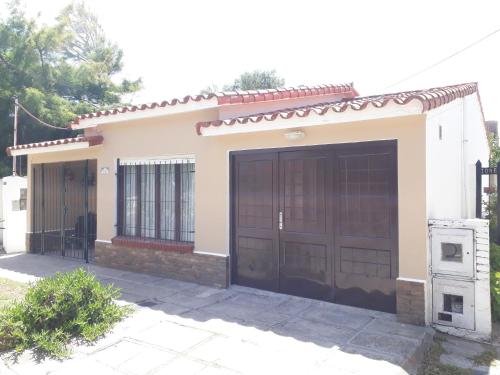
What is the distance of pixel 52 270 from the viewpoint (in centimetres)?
1093

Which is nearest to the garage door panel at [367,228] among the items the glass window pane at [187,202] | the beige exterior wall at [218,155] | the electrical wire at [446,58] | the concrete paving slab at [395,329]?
the beige exterior wall at [218,155]

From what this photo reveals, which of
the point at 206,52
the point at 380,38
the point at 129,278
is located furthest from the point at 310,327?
the point at 206,52

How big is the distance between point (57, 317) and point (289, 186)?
4.84 m

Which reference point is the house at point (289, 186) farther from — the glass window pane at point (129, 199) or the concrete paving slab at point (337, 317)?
the concrete paving slab at point (337, 317)

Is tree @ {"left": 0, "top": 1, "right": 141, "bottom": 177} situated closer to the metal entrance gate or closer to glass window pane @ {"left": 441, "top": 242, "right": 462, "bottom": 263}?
the metal entrance gate

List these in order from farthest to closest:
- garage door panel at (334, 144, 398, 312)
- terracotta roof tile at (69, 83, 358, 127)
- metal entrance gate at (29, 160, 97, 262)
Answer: metal entrance gate at (29, 160, 97, 262)
terracotta roof tile at (69, 83, 358, 127)
garage door panel at (334, 144, 398, 312)

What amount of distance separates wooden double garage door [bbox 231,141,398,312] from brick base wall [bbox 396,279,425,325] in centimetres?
25

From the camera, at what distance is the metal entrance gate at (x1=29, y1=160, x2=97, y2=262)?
44.8 ft

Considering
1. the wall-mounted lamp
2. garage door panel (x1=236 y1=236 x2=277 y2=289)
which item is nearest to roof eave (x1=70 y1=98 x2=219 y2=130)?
the wall-mounted lamp

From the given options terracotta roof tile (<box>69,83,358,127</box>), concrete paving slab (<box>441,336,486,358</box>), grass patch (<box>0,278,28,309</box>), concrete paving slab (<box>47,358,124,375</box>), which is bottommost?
concrete paving slab (<box>441,336,486,358</box>)

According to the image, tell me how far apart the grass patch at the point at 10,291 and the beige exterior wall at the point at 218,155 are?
8.58 ft

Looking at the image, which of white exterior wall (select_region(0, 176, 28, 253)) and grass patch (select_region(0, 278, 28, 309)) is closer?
grass patch (select_region(0, 278, 28, 309))

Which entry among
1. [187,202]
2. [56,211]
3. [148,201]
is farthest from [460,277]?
[56,211]

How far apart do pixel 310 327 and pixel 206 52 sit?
24633 millimetres
